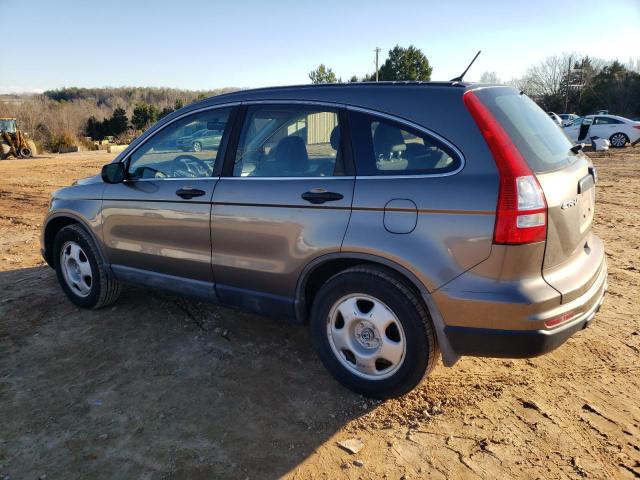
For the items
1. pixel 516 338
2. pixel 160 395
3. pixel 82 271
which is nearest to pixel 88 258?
pixel 82 271

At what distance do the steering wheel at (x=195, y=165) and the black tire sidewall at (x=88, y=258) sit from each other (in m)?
1.26

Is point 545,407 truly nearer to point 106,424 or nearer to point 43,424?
point 106,424

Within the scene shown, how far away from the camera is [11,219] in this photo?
8773 mm

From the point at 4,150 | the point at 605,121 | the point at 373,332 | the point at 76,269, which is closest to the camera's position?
the point at 373,332

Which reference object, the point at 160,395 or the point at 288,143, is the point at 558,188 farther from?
the point at 160,395

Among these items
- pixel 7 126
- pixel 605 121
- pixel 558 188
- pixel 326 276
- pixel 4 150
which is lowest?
pixel 326 276

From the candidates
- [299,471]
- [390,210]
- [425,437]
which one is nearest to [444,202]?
[390,210]

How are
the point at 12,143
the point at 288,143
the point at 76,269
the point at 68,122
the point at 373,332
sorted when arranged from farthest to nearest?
the point at 68,122, the point at 12,143, the point at 76,269, the point at 288,143, the point at 373,332

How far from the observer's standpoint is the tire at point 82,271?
4238 millimetres

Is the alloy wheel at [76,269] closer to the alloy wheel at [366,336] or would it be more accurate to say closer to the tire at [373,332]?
the tire at [373,332]

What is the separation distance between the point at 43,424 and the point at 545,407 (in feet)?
9.88

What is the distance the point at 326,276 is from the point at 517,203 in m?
1.29

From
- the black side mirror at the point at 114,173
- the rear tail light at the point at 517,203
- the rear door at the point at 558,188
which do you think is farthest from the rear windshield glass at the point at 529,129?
the black side mirror at the point at 114,173

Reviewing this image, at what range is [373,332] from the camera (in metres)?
2.88
